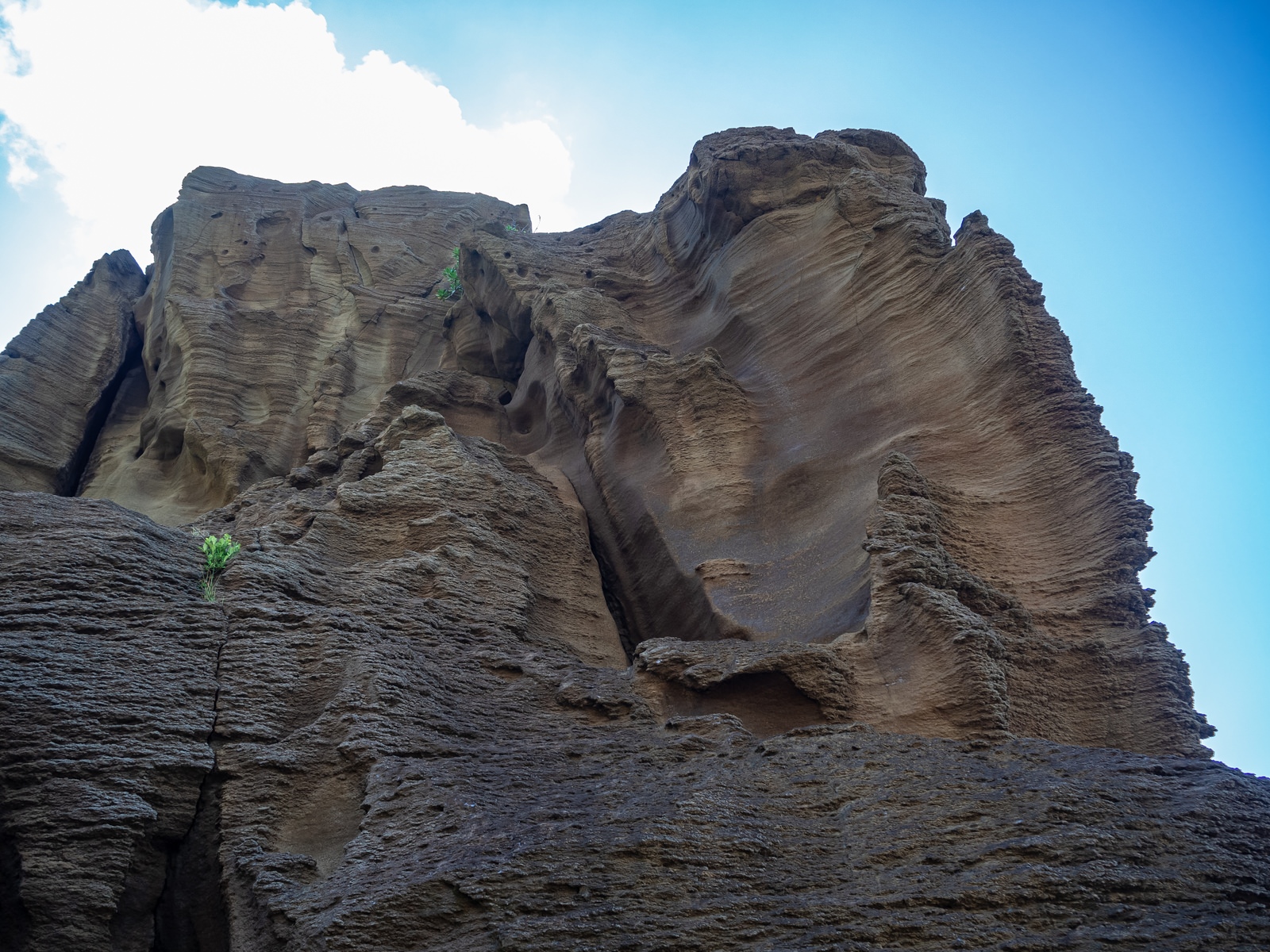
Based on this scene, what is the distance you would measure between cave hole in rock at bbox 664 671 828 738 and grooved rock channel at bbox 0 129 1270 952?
0.09 feet

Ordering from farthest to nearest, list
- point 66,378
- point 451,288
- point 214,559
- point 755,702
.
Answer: point 451,288, point 66,378, point 214,559, point 755,702

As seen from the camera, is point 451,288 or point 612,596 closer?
point 612,596

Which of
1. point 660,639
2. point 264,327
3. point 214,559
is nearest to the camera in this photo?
point 214,559

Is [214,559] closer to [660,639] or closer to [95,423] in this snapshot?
[660,639]

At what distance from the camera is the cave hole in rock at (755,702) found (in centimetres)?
830

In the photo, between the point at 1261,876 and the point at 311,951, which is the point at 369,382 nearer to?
the point at 311,951

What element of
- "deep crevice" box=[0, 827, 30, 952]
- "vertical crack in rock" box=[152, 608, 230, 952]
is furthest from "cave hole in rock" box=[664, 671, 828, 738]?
"deep crevice" box=[0, 827, 30, 952]

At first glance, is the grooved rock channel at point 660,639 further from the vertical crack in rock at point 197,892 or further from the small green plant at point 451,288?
the small green plant at point 451,288

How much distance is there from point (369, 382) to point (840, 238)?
336 inches

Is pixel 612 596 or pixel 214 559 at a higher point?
pixel 612 596

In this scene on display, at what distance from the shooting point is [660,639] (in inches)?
346

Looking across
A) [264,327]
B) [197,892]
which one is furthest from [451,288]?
[197,892]

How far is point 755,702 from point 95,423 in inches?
572

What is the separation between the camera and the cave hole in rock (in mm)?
8305
